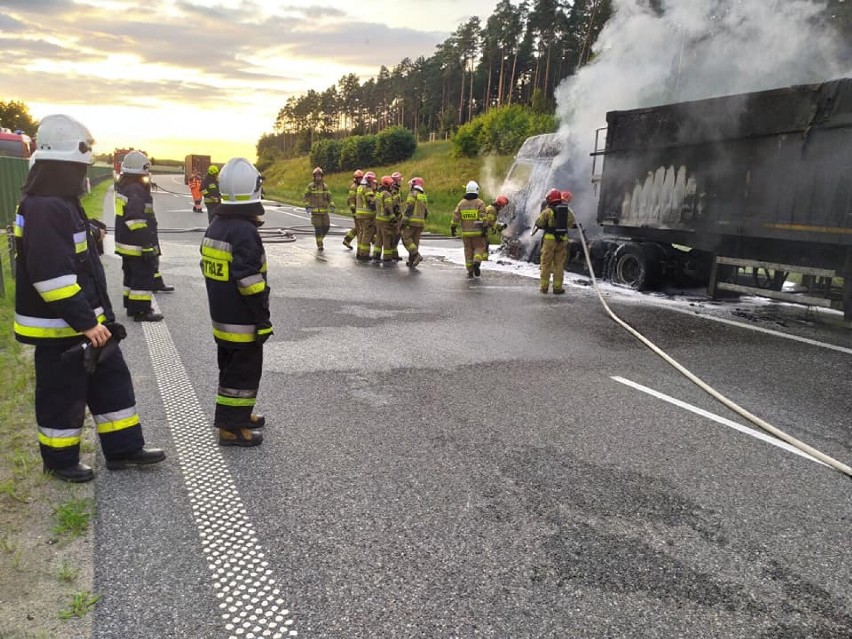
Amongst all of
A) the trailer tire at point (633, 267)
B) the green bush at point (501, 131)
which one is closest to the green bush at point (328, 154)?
the green bush at point (501, 131)

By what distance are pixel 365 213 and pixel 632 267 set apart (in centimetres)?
580

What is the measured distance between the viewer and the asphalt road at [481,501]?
252 centimetres

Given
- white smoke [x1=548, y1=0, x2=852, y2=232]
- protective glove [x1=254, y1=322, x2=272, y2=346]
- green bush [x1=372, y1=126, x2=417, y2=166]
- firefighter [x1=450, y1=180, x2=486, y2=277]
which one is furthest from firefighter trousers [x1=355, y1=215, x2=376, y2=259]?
green bush [x1=372, y1=126, x2=417, y2=166]

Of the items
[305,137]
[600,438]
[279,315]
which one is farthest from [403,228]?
[305,137]

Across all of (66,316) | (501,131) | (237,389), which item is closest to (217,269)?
(237,389)

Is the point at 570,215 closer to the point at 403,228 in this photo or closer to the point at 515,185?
the point at 403,228

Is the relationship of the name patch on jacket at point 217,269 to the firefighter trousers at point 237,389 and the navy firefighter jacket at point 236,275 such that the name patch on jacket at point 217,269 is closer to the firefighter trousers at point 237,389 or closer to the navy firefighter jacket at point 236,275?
the navy firefighter jacket at point 236,275

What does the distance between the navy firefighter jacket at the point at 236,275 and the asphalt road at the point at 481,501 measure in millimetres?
767

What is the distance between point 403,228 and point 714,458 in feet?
31.4

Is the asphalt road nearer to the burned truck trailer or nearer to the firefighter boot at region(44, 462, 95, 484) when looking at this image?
the firefighter boot at region(44, 462, 95, 484)

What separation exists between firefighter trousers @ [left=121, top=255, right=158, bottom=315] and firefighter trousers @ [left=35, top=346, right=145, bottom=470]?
3.95m

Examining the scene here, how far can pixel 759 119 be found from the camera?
332 inches

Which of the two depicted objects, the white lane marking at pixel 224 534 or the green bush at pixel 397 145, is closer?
the white lane marking at pixel 224 534

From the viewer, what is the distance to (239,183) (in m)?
3.85
